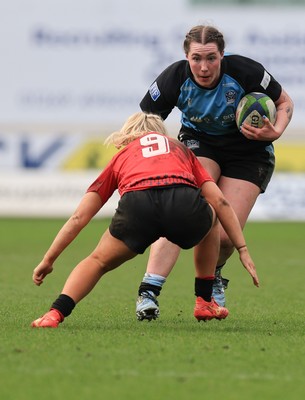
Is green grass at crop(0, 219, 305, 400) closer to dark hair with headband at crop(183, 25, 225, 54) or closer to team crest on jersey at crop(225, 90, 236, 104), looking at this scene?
team crest on jersey at crop(225, 90, 236, 104)

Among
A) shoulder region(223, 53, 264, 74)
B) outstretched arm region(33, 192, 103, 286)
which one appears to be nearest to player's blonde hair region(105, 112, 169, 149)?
outstretched arm region(33, 192, 103, 286)

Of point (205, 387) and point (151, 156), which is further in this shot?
point (151, 156)

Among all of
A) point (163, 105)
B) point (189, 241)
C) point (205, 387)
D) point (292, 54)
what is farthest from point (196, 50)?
point (292, 54)

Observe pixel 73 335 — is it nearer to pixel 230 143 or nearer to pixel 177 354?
pixel 177 354

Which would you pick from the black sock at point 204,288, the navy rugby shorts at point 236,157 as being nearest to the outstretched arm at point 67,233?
the black sock at point 204,288

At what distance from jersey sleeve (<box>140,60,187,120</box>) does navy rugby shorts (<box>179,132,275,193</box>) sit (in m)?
0.38

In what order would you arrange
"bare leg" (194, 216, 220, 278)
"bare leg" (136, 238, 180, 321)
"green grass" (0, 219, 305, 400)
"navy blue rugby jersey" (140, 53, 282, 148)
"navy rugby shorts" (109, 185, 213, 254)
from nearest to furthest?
"green grass" (0, 219, 305, 400) < "navy rugby shorts" (109, 185, 213, 254) < "bare leg" (194, 216, 220, 278) < "bare leg" (136, 238, 180, 321) < "navy blue rugby jersey" (140, 53, 282, 148)

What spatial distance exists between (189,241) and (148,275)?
2.85 ft

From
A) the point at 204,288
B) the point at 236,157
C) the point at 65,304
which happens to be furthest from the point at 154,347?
the point at 236,157

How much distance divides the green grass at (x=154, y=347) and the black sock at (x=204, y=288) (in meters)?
0.18

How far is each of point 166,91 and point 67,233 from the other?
4.51 feet

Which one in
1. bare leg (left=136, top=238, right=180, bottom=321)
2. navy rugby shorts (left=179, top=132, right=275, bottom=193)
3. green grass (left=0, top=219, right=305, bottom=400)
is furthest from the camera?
navy rugby shorts (left=179, top=132, right=275, bottom=193)

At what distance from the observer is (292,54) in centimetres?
2495

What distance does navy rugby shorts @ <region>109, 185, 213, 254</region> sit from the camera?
602cm
